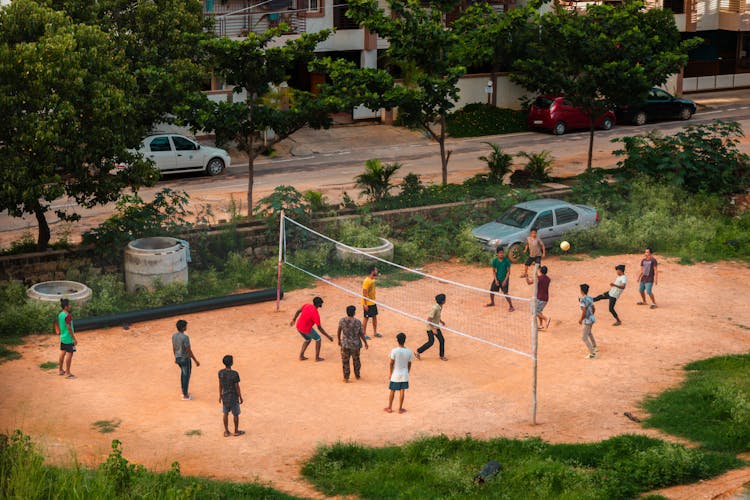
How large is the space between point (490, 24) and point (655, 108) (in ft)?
51.5

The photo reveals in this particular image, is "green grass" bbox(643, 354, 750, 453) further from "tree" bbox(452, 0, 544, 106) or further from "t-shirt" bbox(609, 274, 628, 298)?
"tree" bbox(452, 0, 544, 106)

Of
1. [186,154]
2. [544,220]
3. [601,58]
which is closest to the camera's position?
[544,220]

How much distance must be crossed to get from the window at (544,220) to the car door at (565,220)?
229 millimetres

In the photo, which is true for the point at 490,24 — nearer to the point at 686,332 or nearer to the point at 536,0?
the point at 536,0

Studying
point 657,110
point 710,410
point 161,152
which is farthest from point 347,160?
point 710,410

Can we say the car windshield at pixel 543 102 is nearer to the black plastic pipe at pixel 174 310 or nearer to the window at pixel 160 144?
the window at pixel 160 144

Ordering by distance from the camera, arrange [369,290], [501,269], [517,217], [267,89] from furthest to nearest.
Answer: [267,89] < [517,217] < [501,269] < [369,290]

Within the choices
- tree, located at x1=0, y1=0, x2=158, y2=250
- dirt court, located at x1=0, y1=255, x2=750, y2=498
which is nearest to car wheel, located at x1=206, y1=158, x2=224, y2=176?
tree, located at x1=0, y1=0, x2=158, y2=250

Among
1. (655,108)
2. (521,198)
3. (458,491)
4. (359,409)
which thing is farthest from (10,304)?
(655,108)

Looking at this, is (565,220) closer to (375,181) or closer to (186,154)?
(375,181)

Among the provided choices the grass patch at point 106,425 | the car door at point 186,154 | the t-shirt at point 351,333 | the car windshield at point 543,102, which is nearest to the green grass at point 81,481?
the grass patch at point 106,425

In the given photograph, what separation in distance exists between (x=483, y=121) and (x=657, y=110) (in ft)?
25.3

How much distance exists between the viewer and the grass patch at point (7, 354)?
74.0 feet

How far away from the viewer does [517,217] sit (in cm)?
3012
